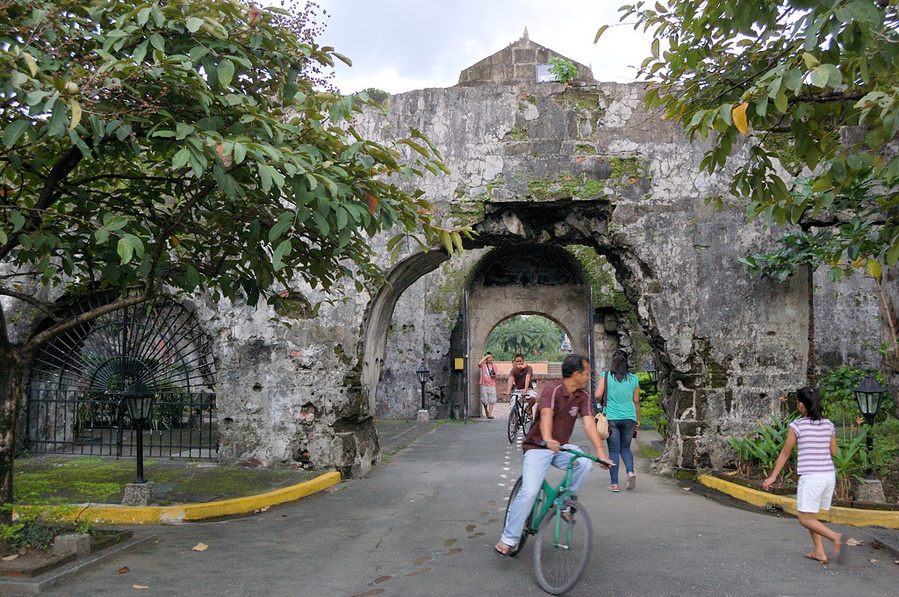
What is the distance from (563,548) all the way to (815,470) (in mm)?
1874

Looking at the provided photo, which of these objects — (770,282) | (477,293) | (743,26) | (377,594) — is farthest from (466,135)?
(477,293)

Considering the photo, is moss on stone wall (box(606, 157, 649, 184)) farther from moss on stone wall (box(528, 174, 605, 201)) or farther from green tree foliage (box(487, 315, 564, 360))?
green tree foliage (box(487, 315, 564, 360))

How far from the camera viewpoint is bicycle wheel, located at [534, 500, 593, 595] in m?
4.07

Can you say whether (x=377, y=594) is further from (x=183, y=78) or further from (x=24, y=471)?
(x=24, y=471)

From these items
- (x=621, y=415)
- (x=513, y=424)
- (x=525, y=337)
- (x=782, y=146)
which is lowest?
(x=513, y=424)

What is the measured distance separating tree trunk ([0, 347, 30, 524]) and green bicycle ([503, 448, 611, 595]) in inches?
147

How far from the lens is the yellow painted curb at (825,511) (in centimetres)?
608

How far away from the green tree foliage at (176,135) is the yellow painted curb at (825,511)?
4.11 m

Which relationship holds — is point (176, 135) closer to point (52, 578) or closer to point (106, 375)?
point (52, 578)

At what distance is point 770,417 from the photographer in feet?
27.2

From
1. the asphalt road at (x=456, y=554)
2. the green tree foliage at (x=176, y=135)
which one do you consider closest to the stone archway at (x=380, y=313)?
the asphalt road at (x=456, y=554)

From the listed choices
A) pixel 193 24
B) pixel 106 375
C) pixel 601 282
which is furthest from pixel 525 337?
pixel 193 24

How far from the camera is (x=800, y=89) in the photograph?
158 inches

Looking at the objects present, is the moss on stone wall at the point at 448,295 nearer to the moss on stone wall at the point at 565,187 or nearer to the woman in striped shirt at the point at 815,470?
the moss on stone wall at the point at 565,187
